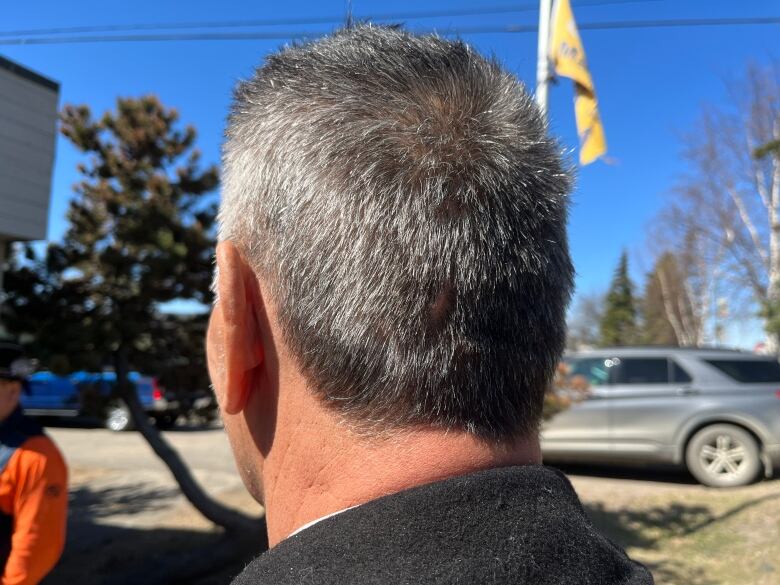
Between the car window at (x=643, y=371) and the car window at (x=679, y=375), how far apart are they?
87 mm

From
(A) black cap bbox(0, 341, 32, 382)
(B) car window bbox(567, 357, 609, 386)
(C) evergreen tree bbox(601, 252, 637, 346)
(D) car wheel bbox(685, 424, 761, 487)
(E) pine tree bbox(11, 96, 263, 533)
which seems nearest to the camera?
(A) black cap bbox(0, 341, 32, 382)

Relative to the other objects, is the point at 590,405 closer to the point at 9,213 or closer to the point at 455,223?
the point at 9,213

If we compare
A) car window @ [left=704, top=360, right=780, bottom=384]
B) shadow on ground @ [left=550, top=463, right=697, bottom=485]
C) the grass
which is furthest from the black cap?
car window @ [left=704, top=360, right=780, bottom=384]

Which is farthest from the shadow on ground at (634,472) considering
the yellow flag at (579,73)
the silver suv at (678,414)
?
the yellow flag at (579,73)

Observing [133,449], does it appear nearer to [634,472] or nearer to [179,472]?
[179,472]

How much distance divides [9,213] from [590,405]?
7.15 meters

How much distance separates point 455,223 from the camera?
2.79ft

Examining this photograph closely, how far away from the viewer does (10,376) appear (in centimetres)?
297

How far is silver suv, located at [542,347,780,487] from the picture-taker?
7875 mm

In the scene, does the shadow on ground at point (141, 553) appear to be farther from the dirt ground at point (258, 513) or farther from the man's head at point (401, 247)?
the man's head at point (401, 247)

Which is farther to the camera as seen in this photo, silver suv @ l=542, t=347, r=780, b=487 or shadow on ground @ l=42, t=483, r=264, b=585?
silver suv @ l=542, t=347, r=780, b=487

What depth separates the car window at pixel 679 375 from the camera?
27.8ft

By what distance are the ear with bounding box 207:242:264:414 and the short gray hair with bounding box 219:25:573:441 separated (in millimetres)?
27

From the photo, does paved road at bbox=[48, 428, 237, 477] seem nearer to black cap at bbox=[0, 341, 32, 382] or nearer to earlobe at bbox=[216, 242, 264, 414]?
black cap at bbox=[0, 341, 32, 382]
